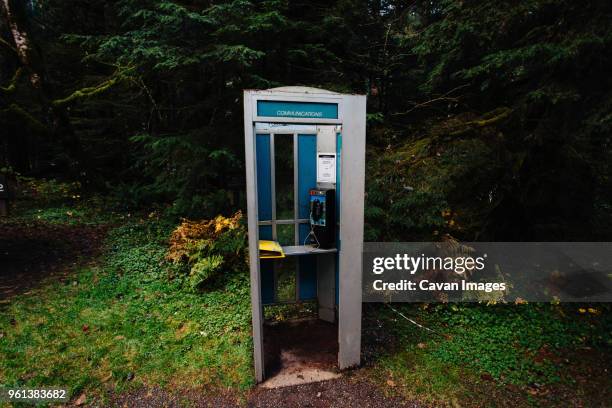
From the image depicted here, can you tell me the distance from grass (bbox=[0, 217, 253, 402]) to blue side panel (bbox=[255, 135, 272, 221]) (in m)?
1.69

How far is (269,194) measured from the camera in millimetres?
4336

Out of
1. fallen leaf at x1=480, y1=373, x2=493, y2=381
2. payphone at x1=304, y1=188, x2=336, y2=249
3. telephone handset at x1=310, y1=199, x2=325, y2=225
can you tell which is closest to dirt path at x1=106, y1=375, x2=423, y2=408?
fallen leaf at x1=480, y1=373, x2=493, y2=381

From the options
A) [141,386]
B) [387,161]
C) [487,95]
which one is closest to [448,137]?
[387,161]

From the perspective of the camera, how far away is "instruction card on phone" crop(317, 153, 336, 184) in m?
4.11

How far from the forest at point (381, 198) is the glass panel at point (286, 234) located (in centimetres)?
135

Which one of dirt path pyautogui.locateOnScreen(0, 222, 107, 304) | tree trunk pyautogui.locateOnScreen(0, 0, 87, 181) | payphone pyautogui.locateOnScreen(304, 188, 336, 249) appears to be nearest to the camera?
payphone pyautogui.locateOnScreen(304, 188, 336, 249)

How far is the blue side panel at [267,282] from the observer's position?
4.69m

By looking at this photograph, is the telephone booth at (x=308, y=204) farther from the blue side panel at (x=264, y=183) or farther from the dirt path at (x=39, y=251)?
the dirt path at (x=39, y=251)

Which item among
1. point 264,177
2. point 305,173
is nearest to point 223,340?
point 264,177

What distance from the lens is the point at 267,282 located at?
4.70 meters

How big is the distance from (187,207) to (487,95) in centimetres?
623

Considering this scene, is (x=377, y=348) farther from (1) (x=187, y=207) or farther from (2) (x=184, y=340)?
(1) (x=187, y=207)

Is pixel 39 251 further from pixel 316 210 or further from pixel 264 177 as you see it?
pixel 316 210

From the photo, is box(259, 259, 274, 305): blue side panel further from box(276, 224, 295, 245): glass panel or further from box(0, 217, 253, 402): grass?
box(0, 217, 253, 402): grass
